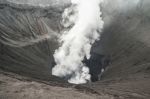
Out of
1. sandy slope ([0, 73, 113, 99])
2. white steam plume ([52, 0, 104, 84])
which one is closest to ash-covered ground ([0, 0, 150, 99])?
sandy slope ([0, 73, 113, 99])

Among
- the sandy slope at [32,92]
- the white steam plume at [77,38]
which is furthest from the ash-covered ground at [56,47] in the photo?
the white steam plume at [77,38]

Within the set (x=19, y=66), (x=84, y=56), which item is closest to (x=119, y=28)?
(x=84, y=56)

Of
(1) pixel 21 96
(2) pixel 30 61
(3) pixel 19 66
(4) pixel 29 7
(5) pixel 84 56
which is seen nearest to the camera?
(1) pixel 21 96

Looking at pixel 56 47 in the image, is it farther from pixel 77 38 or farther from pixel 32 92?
pixel 32 92

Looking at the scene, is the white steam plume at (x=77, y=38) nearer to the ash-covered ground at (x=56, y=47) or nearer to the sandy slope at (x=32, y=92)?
the ash-covered ground at (x=56, y=47)

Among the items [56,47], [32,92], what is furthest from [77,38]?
[32,92]

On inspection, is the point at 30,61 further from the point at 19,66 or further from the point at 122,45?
the point at 122,45
